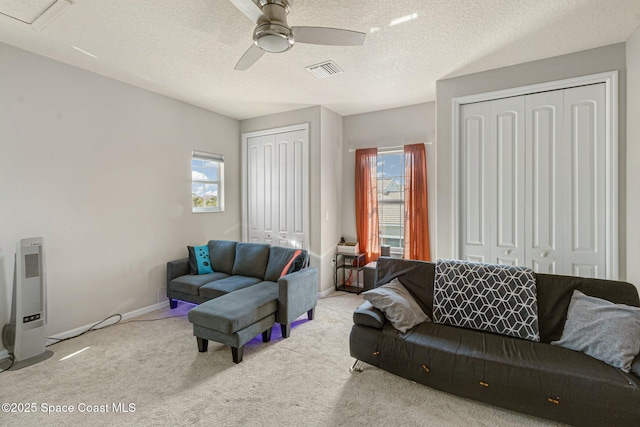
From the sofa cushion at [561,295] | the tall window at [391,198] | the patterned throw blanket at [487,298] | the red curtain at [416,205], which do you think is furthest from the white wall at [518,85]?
the tall window at [391,198]

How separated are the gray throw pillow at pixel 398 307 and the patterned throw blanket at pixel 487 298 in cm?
20

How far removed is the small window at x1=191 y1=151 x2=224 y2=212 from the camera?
452cm

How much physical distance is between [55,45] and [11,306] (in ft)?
8.11

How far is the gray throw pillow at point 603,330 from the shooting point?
5.80ft

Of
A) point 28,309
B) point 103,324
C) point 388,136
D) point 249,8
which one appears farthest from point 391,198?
point 28,309

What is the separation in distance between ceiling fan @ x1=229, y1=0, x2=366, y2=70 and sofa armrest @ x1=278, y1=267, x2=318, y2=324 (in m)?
2.16

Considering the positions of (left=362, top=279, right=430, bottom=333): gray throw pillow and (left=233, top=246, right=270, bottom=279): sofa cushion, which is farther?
(left=233, top=246, right=270, bottom=279): sofa cushion

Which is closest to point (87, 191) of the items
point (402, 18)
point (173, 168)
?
point (173, 168)

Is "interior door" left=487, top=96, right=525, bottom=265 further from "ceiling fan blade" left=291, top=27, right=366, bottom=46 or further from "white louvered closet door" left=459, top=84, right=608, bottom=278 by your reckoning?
"ceiling fan blade" left=291, top=27, right=366, bottom=46

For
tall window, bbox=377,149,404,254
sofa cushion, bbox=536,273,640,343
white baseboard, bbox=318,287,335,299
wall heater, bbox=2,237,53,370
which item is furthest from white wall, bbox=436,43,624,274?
wall heater, bbox=2,237,53,370

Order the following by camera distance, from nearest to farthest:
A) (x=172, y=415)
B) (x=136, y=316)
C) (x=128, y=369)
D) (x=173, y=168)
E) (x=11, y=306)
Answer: (x=172, y=415), (x=128, y=369), (x=11, y=306), (x=136, y=316), (x=173, y=168)

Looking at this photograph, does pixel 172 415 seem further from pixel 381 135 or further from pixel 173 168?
pixel 381 135

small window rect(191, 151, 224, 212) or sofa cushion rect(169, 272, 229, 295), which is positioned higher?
small window rect(191, 151, 224, 212)

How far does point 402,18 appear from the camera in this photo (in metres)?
2.27
